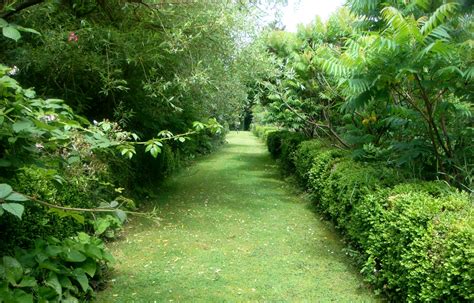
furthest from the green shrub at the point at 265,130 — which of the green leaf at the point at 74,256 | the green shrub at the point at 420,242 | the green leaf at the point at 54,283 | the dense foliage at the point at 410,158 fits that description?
the green leaf at the point at 54,283

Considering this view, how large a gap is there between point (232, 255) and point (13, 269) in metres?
2.94

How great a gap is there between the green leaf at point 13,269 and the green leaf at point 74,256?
51 cm

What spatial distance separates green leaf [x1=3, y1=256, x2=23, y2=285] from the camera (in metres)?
2.69

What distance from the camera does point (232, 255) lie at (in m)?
5.18

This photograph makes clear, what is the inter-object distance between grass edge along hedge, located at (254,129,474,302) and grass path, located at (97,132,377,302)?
1.51 feet

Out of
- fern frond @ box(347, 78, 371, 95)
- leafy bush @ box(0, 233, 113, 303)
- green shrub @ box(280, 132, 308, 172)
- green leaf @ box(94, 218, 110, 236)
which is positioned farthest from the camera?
green shrub @ box(280, 132, 308, 172)

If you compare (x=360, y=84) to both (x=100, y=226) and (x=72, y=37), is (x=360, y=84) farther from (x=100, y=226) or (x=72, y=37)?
(x=72, y=37)

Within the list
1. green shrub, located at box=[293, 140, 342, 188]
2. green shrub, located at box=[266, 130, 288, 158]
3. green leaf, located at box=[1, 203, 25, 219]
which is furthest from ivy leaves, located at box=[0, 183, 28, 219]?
green shrub, located at box=[266, 130, 288, 158]

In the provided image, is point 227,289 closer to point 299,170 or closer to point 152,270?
point 152,270

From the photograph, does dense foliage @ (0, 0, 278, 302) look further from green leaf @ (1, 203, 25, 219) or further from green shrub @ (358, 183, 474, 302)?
green shrub @ (358, 183, 474, 302)

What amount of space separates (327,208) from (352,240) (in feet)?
4.76

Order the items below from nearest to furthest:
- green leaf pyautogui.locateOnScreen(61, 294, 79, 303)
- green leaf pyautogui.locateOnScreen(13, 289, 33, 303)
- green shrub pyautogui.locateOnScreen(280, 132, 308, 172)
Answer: green leaf pyautogui.locateOnScreen(13, 289, 33, 303) → green leaf pyautogui.locateOnScreen(61, 294, 79, 303) → green shrub pyautogui.locateOnScreen(280, 132, 308, 172)

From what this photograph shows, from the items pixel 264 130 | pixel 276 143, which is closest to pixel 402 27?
pixel 276 143

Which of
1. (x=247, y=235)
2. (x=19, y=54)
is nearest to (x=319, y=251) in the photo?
(x=247, y=235)
